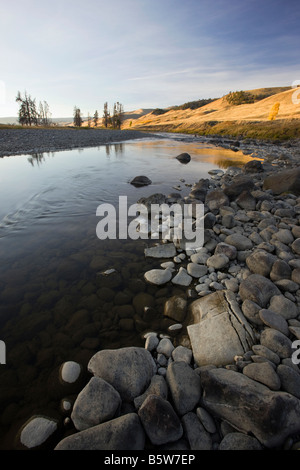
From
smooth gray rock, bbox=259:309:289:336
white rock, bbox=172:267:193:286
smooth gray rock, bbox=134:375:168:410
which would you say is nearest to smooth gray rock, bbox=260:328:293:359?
smooth gray rock, bbox=259:309:289:336

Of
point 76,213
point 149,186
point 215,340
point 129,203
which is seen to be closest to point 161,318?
point 215,340

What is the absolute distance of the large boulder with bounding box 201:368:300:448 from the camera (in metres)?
2.17

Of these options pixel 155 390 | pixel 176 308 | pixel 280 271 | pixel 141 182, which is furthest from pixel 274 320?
pixel 141 182

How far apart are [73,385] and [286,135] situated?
181ft

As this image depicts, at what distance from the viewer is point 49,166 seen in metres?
19.0

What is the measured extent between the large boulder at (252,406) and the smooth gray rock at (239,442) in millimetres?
67

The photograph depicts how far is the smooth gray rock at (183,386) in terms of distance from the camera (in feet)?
8.43

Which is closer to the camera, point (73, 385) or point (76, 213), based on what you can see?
point (73, 385)

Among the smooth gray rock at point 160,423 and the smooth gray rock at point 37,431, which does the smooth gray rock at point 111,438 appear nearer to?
the smooth gray rock at point 160,423

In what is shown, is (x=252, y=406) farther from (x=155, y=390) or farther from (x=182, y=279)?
(x=182, y=279)

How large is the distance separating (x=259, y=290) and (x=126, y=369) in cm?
273

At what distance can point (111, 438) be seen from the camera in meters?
2.20
